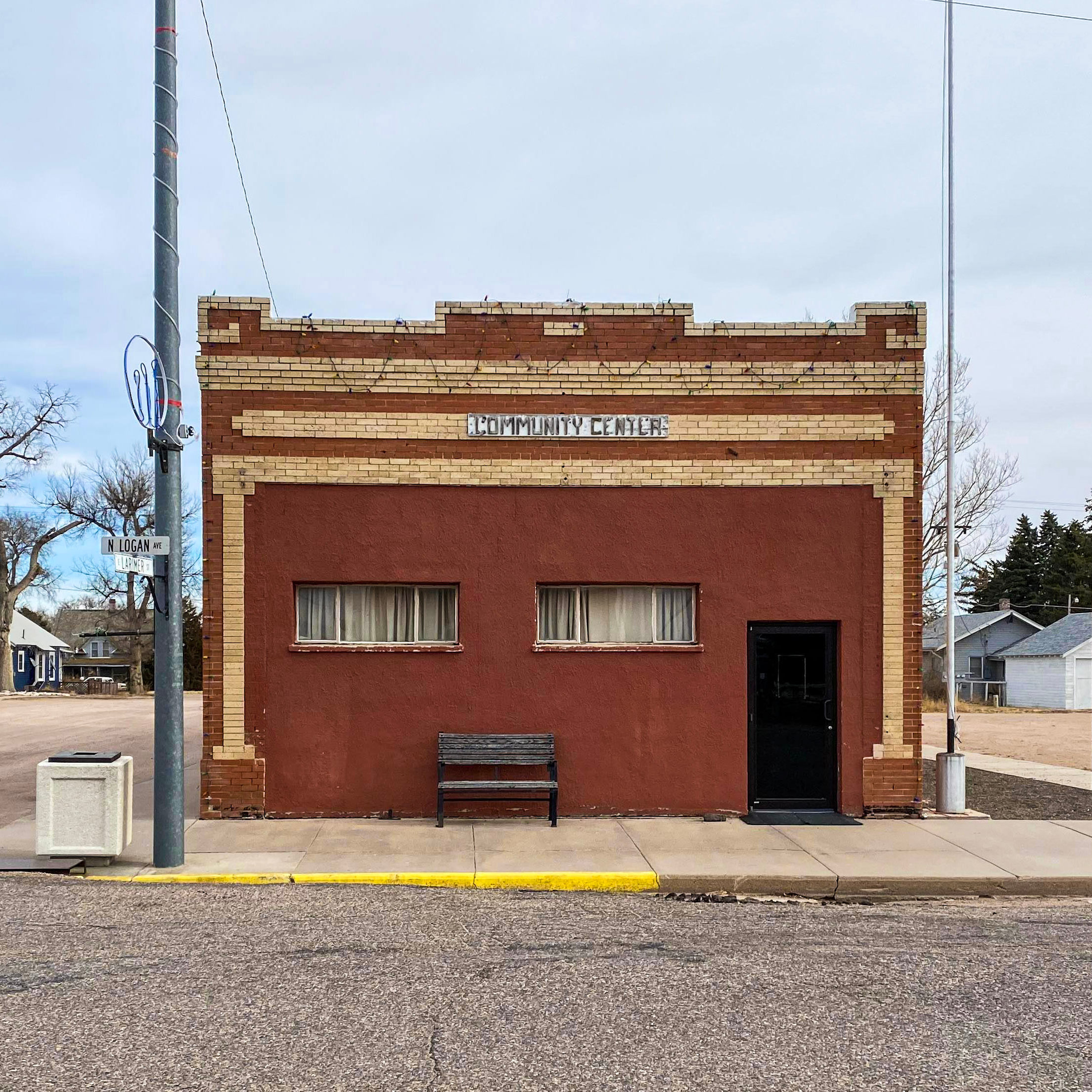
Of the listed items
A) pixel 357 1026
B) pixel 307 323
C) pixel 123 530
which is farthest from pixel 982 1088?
pixel 123 530

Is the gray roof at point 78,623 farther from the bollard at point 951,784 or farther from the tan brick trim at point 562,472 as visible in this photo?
the bollard at point 951,784

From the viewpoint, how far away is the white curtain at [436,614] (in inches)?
451

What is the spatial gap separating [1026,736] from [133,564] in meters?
23.3

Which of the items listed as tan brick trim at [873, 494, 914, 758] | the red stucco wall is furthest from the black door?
tan brick trim at [873, 494, 914, 758]

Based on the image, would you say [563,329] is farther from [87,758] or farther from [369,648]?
[87,758]

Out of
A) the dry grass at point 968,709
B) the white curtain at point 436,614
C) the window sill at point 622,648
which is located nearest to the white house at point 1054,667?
the dry grass at point 968,709

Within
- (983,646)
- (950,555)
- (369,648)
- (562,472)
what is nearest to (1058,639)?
(983,646)

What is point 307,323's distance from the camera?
36.5 ft

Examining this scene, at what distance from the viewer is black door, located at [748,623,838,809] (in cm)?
1148

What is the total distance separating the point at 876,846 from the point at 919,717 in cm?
178

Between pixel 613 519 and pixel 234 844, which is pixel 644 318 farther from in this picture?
pixel 234 844

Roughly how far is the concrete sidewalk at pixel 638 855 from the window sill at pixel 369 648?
1808 millimetres

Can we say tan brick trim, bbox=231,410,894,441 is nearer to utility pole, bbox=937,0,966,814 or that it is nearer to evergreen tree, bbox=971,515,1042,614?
utility pole, bbox=937,0,966,814

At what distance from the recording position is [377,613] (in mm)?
11430
